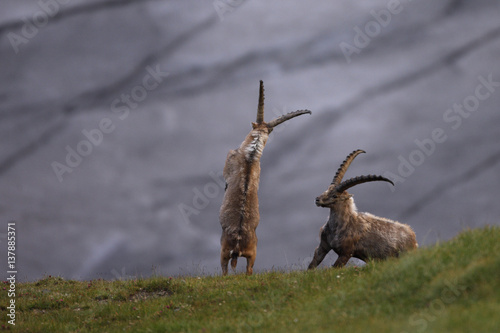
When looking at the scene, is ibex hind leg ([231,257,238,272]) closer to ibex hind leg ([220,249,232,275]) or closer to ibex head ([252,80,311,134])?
ibex hind leg ([220,249,232,275])

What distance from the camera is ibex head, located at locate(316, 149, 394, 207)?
571 inches

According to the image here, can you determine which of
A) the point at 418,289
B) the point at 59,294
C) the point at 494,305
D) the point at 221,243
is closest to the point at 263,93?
the point at 221,243

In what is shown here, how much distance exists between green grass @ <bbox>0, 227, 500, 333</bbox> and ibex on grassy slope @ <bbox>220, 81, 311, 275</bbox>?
1.57 m

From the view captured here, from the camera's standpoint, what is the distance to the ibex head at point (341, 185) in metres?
14.5

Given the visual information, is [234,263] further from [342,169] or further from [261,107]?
[261,107]

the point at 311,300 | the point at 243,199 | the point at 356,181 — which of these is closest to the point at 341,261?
the point at 356,181

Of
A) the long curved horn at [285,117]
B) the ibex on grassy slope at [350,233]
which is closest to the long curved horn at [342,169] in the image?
the ibex on grassy slope at [350,233]

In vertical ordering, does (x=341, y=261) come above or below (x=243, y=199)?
below

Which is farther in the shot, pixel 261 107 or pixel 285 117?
pixel 285 117

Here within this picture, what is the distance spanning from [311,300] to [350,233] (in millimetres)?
5518

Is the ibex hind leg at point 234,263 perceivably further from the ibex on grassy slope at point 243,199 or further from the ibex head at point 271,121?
the ibex head at point 271,121

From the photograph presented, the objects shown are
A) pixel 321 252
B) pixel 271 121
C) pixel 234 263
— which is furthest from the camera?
pixel 271 121

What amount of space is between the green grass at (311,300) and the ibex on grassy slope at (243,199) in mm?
1565

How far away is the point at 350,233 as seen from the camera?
14828 millimetres
